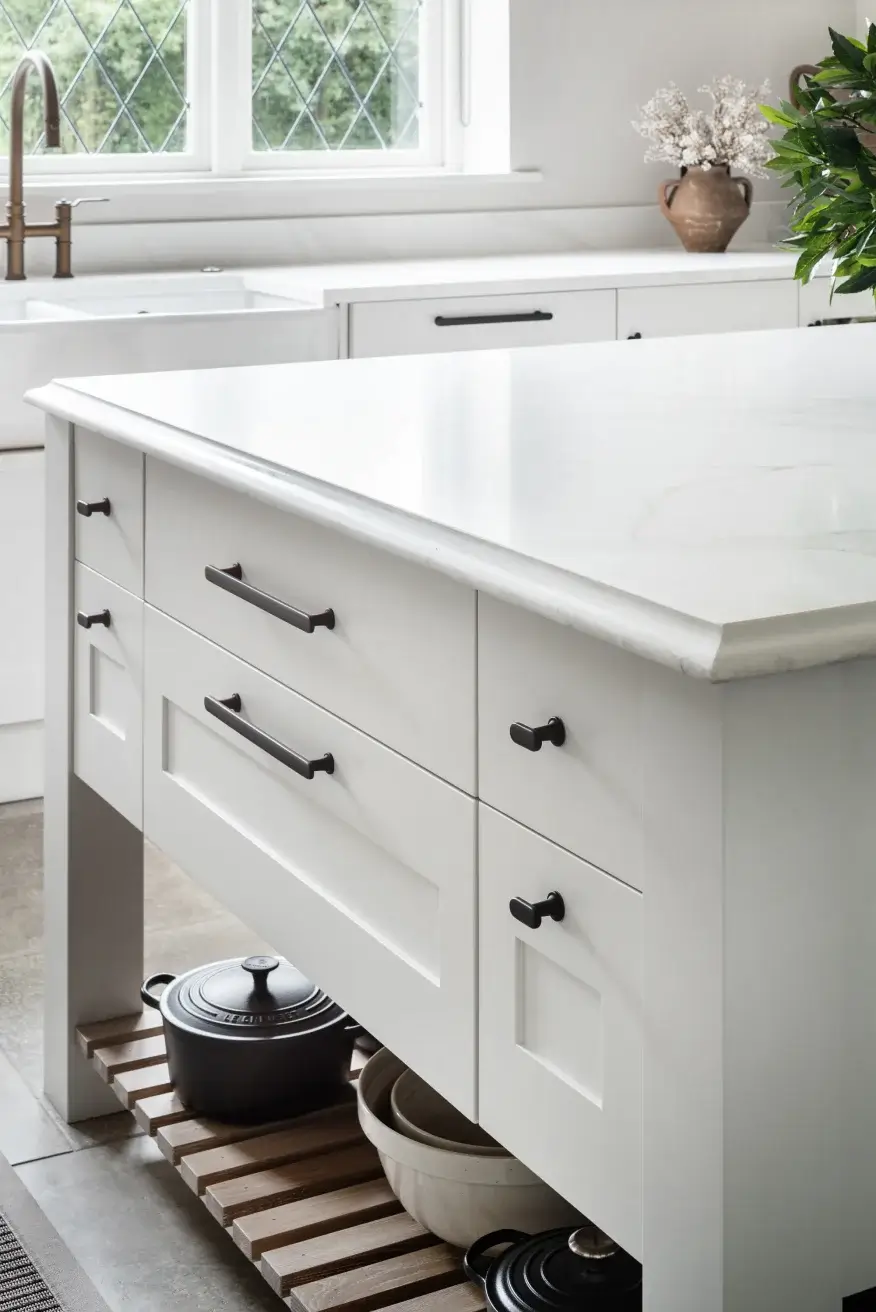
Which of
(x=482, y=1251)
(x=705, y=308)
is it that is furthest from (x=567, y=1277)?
(x=705, y=308)

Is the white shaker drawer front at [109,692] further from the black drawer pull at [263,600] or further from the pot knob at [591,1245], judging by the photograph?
the pot knob at [591,1245]

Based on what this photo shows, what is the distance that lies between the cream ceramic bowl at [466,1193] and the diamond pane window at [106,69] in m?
2.81

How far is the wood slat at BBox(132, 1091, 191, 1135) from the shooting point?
1.76m

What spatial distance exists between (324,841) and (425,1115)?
46 centimetres

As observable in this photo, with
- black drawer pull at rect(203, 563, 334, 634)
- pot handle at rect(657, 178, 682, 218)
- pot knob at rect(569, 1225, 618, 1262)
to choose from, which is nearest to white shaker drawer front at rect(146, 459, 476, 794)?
black drawer pull at rect(203, 563, 334, 634)

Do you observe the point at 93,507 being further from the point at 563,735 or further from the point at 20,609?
the point at 20,609

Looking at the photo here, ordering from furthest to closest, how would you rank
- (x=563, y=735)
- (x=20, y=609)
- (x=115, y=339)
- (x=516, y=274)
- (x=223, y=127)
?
1. (x=223, y=127)
2. (x=516, y=274)
3. (x=20, y=609)
4. (x=115, y=339)
5. (x=563, y=735)

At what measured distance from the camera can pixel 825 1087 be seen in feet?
2.93

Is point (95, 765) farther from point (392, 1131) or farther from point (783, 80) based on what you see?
point (783, 80)

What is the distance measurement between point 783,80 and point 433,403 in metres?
3.23

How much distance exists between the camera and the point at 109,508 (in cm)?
170

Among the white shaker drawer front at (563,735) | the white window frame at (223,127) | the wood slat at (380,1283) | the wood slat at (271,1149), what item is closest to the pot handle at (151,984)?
the wood slat at (271,1149)

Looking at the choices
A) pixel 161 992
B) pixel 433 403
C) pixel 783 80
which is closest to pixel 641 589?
pixel 433 403

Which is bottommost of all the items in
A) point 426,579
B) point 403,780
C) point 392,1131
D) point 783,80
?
point 392,1131
